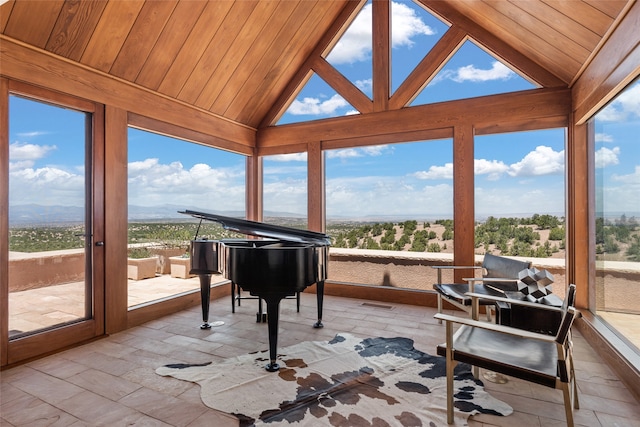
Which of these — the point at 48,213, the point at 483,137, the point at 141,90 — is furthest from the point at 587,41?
the point at 48,213

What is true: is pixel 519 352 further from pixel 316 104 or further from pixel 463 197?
pixel 316 104

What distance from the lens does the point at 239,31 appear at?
3.99m

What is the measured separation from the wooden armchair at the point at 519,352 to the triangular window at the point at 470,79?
2.96 meters

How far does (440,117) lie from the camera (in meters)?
4.23

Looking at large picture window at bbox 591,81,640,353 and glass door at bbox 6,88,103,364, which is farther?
glass door at bbox 6,88,103,364

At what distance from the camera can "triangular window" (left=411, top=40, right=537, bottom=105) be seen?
3.96 meters

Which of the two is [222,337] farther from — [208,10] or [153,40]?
[208,10]

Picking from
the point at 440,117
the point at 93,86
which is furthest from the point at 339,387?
the point at 93,86

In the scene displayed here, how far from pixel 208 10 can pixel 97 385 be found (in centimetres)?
371

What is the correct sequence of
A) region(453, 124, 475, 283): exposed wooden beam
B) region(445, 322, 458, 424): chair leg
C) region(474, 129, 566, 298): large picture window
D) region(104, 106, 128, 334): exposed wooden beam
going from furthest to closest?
1. region(453, 124, 475, 283): exposed wooden beam
2. region(474, 129, 566, 298): large picture window
3. region(104, 106, 128, 334): exposed wooden beam
4. region(445, 322, 458, 424): chair leg

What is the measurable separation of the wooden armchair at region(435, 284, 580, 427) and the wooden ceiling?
2421 millimetres

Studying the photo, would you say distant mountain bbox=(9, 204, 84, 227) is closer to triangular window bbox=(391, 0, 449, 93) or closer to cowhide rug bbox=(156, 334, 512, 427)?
cowhide rug bbox=(156, 334, 512, 427)

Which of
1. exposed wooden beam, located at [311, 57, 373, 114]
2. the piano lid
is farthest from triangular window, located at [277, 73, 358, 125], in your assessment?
the piano lid

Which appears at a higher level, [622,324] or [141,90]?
[141,90]
